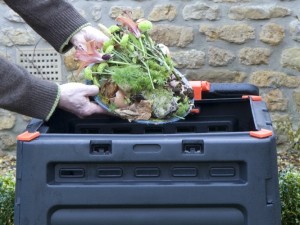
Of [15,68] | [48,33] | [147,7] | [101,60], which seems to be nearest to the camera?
[15,68]

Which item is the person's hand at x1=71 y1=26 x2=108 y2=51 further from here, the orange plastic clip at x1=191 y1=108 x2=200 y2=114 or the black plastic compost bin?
the black plastic compost bin

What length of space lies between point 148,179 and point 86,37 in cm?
72

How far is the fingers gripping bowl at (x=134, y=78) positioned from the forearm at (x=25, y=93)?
6.6 inches

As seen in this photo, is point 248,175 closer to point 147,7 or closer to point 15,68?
point 15,68

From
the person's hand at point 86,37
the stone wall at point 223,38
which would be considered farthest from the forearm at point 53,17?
the stone wall at point 223,38

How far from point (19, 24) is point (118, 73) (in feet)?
8.81

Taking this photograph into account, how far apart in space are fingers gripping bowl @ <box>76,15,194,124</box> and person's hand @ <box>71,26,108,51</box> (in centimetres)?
8

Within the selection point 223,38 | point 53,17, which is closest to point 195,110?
point 53,17

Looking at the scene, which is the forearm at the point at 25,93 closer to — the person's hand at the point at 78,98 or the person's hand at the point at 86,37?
the person's hand at the point at 78,98

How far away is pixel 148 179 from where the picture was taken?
1812 millimetres

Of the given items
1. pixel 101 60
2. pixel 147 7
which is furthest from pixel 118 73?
pixel 147 7

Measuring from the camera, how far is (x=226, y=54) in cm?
460

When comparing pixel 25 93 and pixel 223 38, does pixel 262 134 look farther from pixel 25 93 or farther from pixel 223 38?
pixel 223 38

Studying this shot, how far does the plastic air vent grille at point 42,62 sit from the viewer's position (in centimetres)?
461
